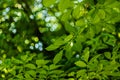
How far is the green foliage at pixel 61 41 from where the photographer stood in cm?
206

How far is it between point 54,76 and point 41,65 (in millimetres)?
182

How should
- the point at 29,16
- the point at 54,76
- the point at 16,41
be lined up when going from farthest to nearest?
the point at 29,16 → the point at 16,41 → the point at 54,76

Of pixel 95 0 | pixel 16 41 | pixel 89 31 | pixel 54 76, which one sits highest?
pixel 16 41

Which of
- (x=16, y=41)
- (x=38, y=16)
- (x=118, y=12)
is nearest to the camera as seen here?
(x=118, y=12)

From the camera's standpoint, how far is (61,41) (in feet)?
6.72

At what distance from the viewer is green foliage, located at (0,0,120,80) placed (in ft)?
6.77

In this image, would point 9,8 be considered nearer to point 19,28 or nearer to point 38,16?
point 19,28

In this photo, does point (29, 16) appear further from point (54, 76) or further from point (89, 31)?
point (89, 31)

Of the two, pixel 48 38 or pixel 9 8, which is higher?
pixel 9 8

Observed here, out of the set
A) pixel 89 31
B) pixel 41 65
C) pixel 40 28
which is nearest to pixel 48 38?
pixel 40 28

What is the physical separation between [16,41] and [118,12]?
3862mm

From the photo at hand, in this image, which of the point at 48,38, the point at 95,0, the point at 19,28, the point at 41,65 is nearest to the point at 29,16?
the point at 19,28

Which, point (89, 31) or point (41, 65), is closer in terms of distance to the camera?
point (89, 31)

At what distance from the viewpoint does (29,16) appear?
6.71 m
